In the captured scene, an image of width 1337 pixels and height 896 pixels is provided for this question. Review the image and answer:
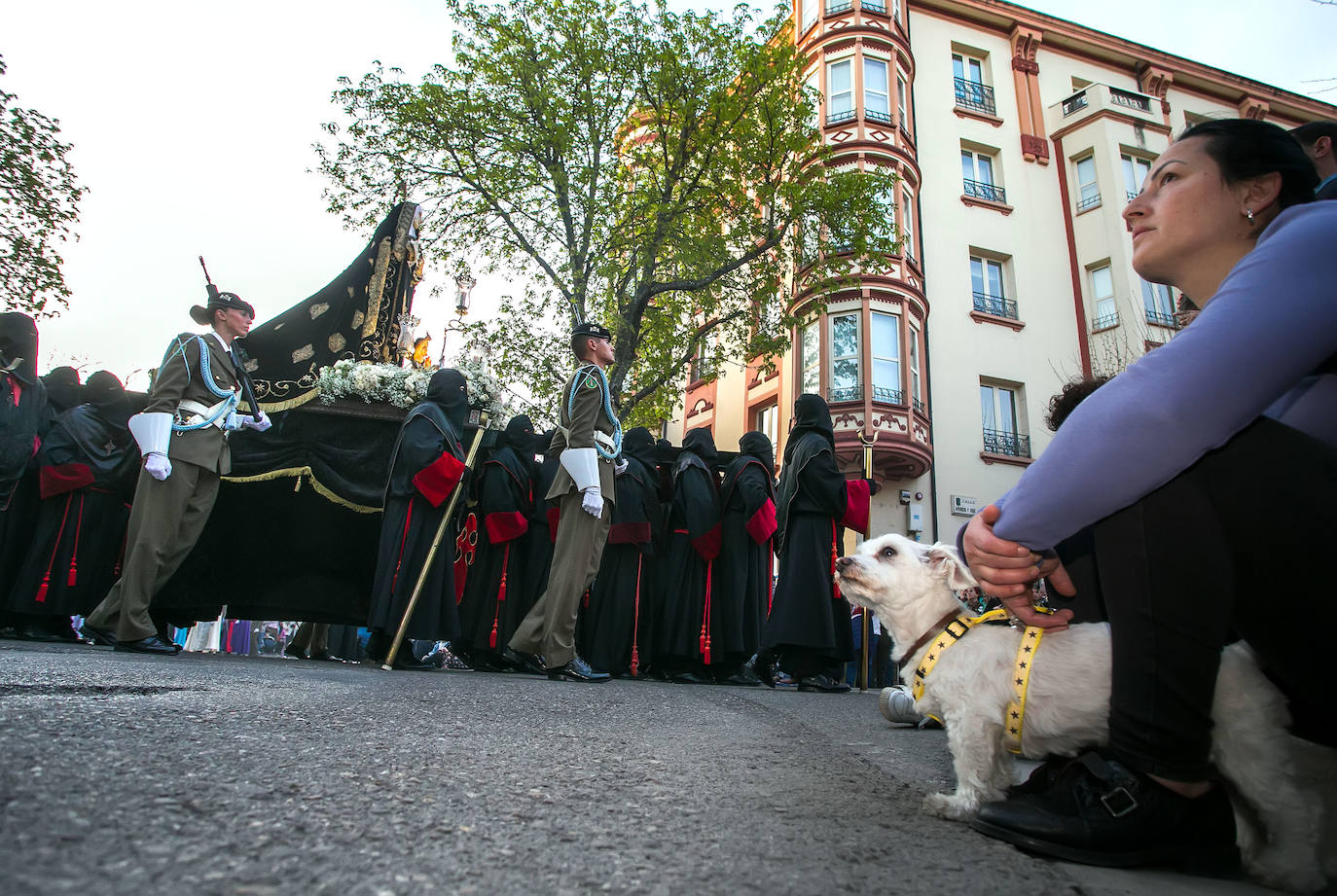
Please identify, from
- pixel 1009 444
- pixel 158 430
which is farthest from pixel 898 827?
pixel 1009 444

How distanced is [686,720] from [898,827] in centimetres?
166

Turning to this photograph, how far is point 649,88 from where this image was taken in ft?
51.6

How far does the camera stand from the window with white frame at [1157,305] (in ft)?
68.9

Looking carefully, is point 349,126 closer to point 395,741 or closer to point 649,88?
point 649,88

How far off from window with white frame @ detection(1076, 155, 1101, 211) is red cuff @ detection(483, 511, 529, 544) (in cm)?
2328

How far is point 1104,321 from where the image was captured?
2158 cm

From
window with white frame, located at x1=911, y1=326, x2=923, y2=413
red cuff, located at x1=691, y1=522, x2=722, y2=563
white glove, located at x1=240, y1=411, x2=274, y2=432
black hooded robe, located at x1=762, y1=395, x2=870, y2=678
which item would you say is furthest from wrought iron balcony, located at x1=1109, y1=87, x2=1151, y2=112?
white glove, located at x1=240, y1=411, x2=274, y2=432

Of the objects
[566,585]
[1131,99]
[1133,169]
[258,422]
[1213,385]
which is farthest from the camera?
[1131,99]

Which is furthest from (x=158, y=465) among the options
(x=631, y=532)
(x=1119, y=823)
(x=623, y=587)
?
(x=1119, y=823)

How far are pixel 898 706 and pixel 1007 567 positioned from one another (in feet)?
7.68

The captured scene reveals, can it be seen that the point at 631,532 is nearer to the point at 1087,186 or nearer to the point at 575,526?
the point at 575,526

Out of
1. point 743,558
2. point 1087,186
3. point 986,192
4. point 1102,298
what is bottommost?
point 743,558

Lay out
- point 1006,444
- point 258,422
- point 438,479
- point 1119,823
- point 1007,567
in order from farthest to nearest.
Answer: point 1006,444 < point 438,479 < point 258,422 < point 1007,567 < point 1119,823

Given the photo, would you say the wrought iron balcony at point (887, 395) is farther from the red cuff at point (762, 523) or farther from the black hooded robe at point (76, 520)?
the black hooded robe at point (76, 520)
